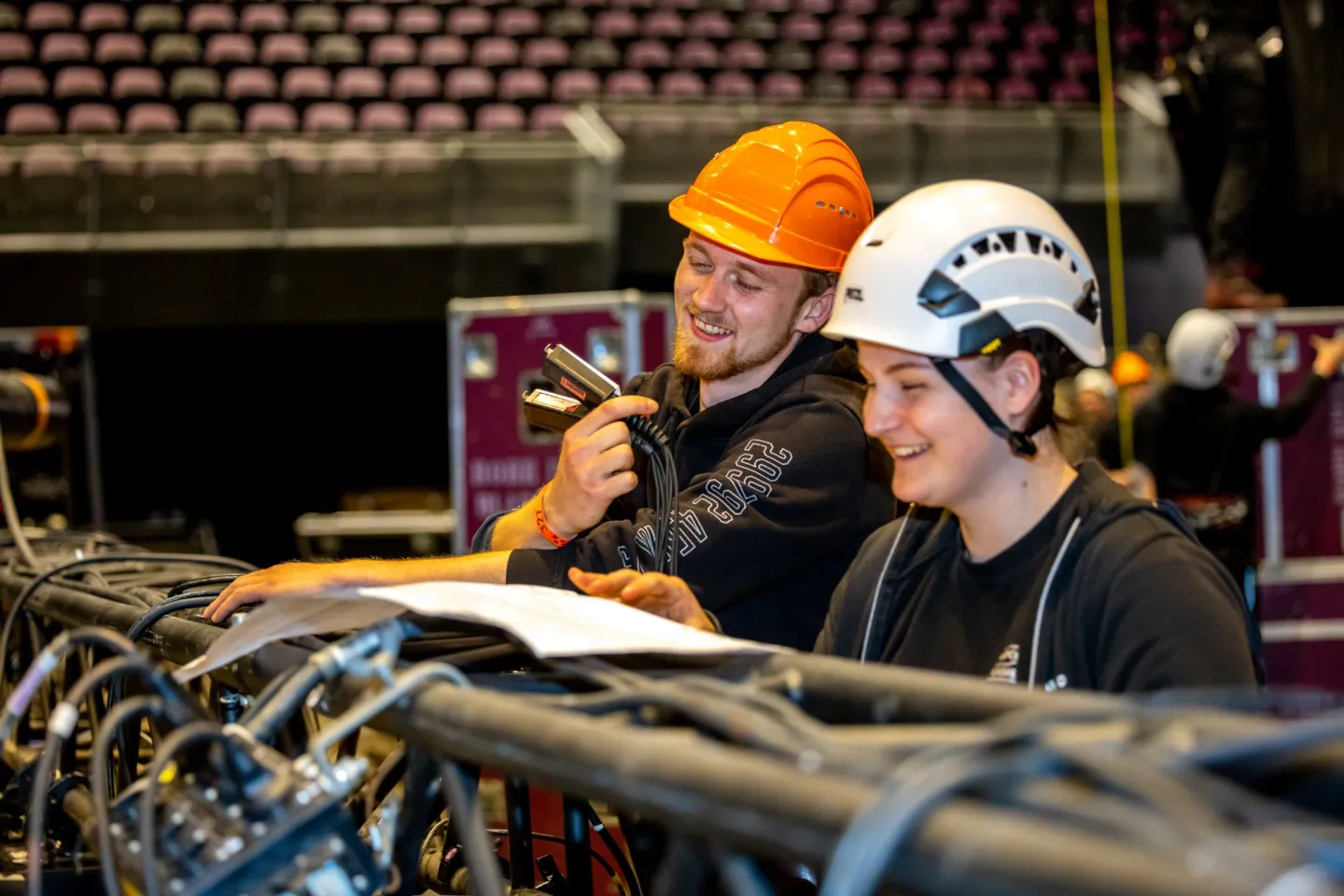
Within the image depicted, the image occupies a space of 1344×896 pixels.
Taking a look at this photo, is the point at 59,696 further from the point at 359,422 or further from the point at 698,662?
the point at 359,422

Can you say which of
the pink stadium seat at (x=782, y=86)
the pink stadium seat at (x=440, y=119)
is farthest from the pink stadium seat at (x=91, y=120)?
the pink stadium seat at (x=782, y=86)

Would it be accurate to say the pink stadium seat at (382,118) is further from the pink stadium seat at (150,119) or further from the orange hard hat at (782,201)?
the orange hard hat at (782,201)

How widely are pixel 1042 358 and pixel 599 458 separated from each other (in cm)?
69

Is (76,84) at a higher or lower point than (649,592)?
higher

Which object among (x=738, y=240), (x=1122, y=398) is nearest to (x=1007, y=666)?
(x=738, y=240)

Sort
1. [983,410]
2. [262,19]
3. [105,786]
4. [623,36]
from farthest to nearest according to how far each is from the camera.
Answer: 1. [623,36]
2. [262,19]
3. [983,410]
4. [105,786]

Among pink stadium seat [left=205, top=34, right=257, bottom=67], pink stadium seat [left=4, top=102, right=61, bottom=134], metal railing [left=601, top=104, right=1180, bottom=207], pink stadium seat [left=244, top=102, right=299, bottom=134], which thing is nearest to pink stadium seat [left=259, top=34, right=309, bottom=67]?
pink stadium seat [left=205, top=34, right=257, bottom=67]

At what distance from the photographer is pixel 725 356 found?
2.37m

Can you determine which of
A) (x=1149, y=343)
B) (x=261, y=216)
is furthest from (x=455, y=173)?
(x=1149, y=343)

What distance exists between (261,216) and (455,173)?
52.3 inches

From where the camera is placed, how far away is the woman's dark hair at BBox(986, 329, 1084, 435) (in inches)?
66.1

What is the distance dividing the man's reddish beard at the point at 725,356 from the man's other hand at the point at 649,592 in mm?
667

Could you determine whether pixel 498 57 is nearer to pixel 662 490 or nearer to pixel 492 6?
pixel 492 6

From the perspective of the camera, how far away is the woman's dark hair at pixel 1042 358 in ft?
5.50
